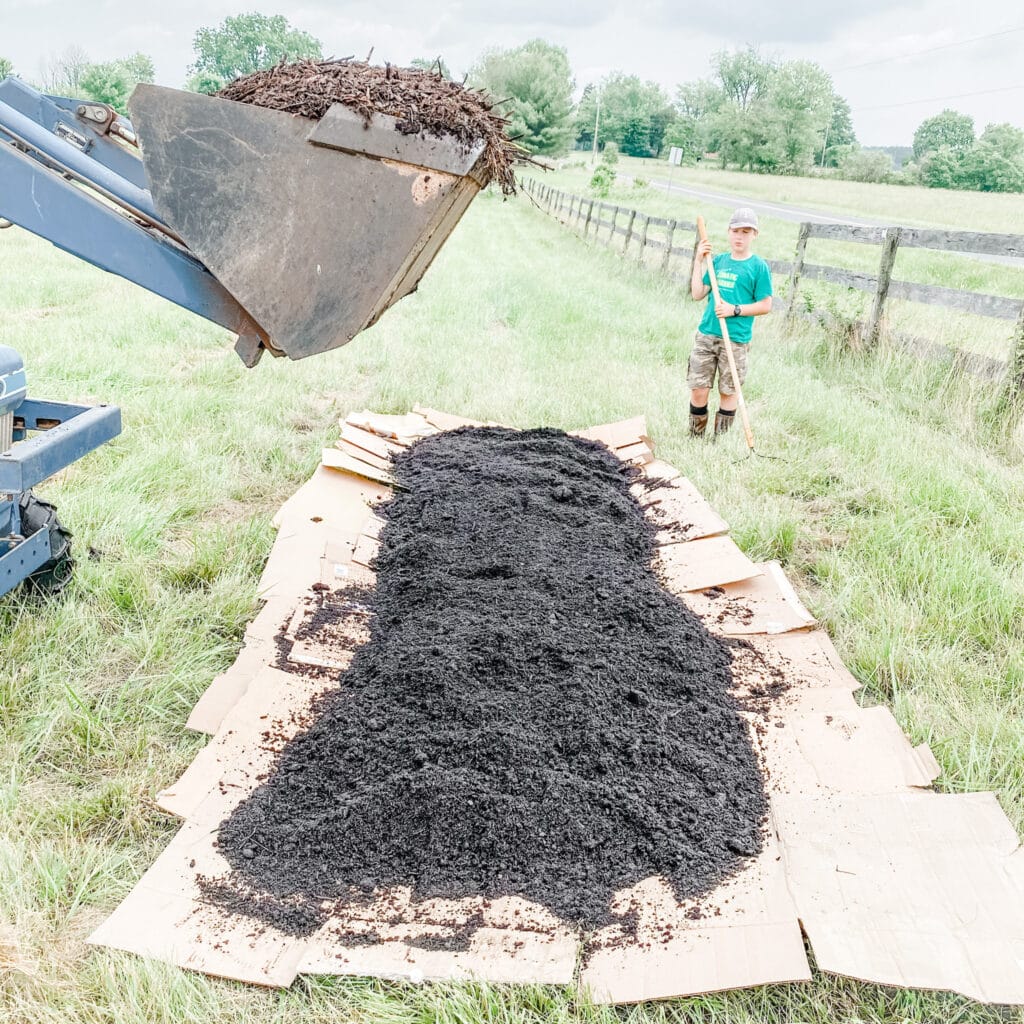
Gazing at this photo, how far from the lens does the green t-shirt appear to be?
5.99 m

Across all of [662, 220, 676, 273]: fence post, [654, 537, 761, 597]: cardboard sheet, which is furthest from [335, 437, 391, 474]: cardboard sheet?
[662, 220, 676, 273]: fence post

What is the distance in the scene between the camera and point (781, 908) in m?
2.15

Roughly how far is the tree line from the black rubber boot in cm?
4039

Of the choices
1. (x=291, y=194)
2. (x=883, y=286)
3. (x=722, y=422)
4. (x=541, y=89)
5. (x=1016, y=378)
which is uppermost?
(x=541, y=89)

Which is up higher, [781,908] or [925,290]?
[925,290]

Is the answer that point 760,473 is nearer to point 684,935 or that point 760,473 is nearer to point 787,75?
point 684,935

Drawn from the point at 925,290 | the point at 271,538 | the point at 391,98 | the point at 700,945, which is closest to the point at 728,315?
the point at 925,290

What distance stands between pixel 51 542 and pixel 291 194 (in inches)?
78.0

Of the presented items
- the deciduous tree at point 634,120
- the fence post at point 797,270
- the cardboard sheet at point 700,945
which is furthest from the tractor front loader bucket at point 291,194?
the deciduous tree at point 634,120

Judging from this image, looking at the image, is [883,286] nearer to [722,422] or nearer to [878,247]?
[722,422]

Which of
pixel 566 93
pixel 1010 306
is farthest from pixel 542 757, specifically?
pixel 566 93

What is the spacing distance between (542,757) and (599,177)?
105 feet

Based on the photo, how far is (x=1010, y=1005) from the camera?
1.93 m

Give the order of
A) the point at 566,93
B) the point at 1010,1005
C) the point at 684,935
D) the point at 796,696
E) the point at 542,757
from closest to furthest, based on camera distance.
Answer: the point at 1010,1005, the point at 684,935, the point at 542,757, the point at 796,696, the point at 566,93
